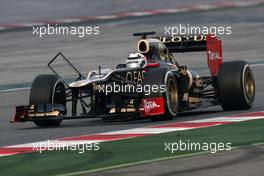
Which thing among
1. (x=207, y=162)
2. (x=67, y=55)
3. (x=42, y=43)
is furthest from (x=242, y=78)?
(x=42, y=43)

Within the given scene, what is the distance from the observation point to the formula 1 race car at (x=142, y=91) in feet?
53.4

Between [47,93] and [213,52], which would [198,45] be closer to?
[213,52]

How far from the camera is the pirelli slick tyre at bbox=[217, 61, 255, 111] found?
17391 millimetres

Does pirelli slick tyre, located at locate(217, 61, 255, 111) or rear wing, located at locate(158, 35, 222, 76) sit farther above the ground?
rear wing, located at locate(158, 35, 222, 76)

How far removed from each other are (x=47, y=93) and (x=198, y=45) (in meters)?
3.25

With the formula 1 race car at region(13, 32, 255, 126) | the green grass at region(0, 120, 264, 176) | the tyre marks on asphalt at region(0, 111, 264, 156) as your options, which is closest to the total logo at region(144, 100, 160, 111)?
the formula 1 race car at region(13, 32, 255, 126)

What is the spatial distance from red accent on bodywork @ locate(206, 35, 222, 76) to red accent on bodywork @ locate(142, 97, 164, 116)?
8.26ft

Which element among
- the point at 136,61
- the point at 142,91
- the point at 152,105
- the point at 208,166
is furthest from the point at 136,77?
the point at 208,166

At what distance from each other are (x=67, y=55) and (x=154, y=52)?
1394cm

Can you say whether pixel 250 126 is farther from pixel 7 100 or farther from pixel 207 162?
pixel 7 100

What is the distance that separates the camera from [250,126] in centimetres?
1552

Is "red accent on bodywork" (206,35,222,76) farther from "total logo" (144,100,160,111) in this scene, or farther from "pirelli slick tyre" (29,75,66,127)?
"pirelli slick tyre" (29,75,66,127)

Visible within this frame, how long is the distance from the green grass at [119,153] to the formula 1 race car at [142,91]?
50.8 inches

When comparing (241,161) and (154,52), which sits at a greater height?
(154,52)
